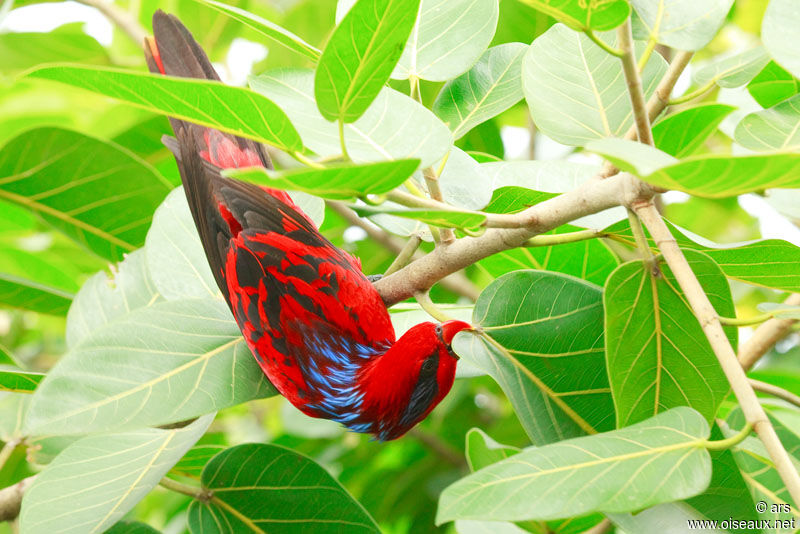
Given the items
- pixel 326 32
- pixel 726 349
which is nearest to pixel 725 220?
pixel 326 32

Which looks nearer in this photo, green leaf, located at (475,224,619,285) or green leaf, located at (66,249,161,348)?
green leaf, located at (475,224,619,285)

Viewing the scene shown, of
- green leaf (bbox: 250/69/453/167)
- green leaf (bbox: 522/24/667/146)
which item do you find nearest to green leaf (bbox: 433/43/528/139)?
green leaf (bbox: 522/24/667/146)

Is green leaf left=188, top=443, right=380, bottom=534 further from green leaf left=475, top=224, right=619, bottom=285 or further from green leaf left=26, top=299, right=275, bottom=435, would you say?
green leaf left=475, top=224, right=619, bottom=285

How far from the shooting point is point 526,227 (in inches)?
33.9

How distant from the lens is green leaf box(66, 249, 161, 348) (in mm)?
1445

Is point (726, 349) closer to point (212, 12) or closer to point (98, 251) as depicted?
point (98, 251)

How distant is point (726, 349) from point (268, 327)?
0.65m

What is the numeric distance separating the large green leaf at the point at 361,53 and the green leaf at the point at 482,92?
1.46 feet

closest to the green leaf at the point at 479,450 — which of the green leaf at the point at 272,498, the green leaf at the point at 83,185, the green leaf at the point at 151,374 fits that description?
the green leaf at the point at 272,498

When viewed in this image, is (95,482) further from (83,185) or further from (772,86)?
(772,86)

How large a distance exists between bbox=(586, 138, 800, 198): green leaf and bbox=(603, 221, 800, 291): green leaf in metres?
0.29

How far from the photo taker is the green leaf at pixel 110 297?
4.74 feet

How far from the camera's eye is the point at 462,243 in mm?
965

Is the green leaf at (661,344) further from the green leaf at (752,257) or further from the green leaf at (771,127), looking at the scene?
the green leaf at (771,127)
